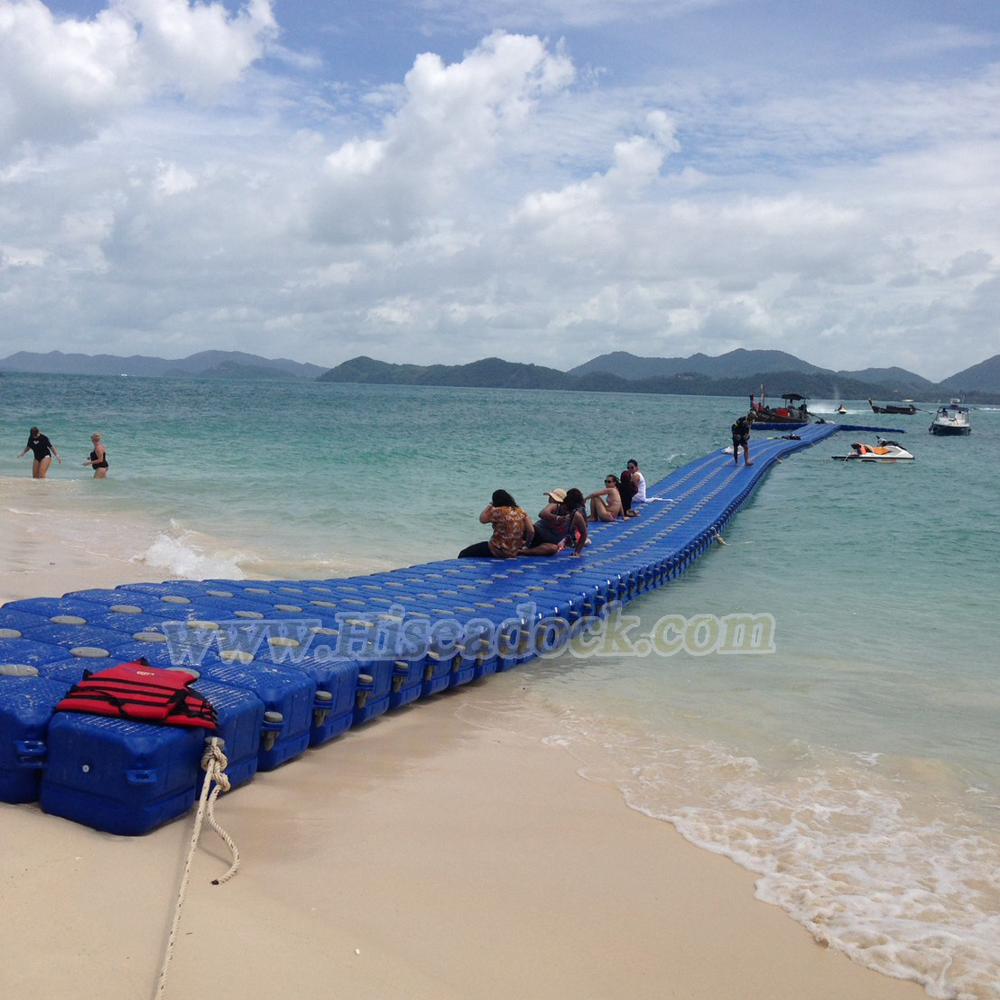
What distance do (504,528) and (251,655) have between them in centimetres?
617

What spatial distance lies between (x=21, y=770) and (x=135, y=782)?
2.32ft

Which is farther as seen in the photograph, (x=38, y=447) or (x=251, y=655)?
(x=38, y=447)

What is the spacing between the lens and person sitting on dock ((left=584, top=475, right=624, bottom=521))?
54.0 ft

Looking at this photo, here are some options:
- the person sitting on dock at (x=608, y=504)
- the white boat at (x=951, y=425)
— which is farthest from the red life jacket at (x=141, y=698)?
the white boat at (x=951, y=425)

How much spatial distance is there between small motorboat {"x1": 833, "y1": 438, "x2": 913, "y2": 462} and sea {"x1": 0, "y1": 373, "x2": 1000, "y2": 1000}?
13.3 feet

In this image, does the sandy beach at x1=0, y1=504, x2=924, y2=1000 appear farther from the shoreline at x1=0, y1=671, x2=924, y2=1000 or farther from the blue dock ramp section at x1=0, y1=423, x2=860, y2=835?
the blue dock ramp section at x1=0, y1=423, x2=860, y2=835

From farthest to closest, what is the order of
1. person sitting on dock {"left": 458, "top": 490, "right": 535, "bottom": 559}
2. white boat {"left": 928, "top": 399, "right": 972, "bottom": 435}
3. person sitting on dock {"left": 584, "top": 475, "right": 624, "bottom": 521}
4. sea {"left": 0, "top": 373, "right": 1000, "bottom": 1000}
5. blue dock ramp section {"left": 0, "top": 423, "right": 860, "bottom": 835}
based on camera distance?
white boat {"left": 928, "top": 399, "right": 972, "bottom": 435} < person sitting on dock {"left": 584, "top": 475, "right": 624, "bottom": 521} < person sitting on dock {"left": 458, "top": 490, "right": 535, "bottom": 559} < sea {"left": 0, "top": 373, "right": 1000, "bottom": 1000} < blue dock ramp section {"left": 0, "top": 423, "right": 860, "bottom": 835}

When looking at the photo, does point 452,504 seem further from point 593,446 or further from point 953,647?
point 593,446

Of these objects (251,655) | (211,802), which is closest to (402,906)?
(211,802)

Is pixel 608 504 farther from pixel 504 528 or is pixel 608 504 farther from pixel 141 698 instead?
pixel 141 698

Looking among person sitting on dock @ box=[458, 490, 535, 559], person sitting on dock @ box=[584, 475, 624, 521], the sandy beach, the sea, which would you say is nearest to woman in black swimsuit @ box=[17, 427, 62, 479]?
the sea

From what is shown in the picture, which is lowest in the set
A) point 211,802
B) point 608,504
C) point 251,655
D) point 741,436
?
point 211,802

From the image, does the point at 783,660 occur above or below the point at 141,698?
below

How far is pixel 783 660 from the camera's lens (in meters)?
9.62
